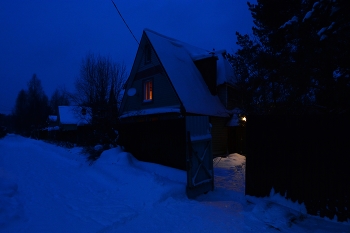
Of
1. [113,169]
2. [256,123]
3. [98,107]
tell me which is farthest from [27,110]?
[256,123]

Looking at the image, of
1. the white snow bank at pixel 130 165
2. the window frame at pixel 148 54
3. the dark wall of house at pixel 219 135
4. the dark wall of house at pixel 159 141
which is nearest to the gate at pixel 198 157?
the white snow bank at pixel 130 165

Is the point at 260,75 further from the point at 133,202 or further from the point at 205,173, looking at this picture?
the point at 133,202

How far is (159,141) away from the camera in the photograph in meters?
8.80

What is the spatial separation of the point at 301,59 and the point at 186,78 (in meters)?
8.46

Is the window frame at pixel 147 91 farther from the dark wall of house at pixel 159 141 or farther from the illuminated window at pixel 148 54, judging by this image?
the dark wall of house at pixel 159 141

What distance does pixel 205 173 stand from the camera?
7.31 meters

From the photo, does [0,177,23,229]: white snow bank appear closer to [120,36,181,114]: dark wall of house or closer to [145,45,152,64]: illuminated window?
[120,36,181,114]: dark wall of house

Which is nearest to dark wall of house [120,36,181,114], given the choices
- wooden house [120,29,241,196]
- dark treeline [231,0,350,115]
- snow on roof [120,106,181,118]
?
wooden house [120,29,241,196]

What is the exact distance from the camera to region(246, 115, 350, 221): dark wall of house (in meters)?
4.53

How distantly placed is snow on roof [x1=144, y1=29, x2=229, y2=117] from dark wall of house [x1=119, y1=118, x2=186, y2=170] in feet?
14.4

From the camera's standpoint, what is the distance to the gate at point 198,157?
658 centimetres

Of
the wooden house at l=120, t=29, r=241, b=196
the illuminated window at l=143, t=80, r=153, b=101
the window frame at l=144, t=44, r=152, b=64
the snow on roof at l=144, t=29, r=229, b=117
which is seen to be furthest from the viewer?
the illuminated window at l=143, t=80, r=153, b=101

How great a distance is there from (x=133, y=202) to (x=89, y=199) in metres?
1.22

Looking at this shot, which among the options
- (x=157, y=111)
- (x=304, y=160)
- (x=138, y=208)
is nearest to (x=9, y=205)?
(x=138, y=208)
